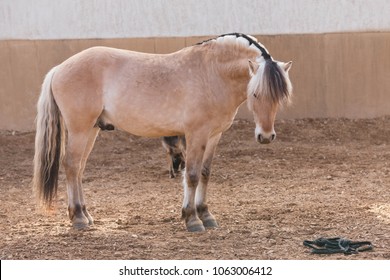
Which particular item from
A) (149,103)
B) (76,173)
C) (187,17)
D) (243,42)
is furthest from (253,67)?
(187,17)

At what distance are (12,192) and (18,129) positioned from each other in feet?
8.70

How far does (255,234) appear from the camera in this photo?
6.02 meters

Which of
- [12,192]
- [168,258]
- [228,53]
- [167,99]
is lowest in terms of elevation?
[12,192]

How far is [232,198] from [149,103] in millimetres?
1681

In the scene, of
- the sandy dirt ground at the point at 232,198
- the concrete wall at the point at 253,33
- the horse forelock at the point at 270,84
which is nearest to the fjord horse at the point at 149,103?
the horse forelock at the point at 270,84

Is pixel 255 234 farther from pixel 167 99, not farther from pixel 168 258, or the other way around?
pixel 167 99

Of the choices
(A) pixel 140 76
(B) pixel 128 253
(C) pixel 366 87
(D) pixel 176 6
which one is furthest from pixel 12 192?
(C) pixel 366 87

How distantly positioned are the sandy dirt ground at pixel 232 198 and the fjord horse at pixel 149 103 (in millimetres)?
373

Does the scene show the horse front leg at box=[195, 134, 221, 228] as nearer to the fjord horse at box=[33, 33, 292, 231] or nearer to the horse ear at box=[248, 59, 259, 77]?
the fjord horse at box=[33, 33, 292, 231]

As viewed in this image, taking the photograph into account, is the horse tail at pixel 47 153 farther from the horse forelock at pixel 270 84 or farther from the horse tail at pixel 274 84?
the horse tail at pixel 274 84

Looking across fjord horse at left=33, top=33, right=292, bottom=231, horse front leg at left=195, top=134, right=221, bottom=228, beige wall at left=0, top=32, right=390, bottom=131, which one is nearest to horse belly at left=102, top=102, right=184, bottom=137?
fjord horse at left=33, top=33, right=292, bottom=231

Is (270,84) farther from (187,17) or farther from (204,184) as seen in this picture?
(187,17)

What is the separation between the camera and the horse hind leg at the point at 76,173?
6496 mm

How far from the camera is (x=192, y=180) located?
6.29 m
